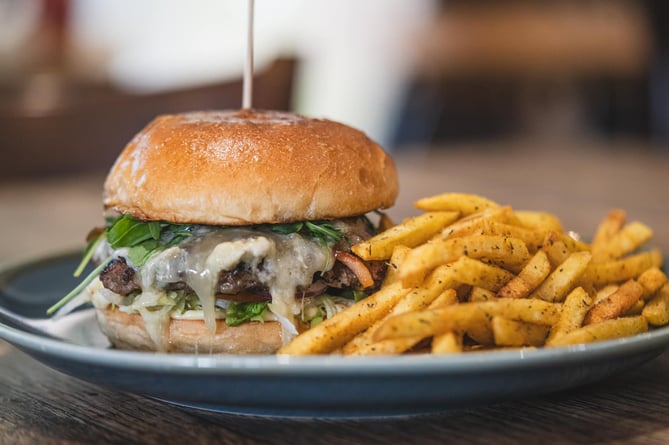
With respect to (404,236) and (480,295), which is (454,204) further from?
(480,295)

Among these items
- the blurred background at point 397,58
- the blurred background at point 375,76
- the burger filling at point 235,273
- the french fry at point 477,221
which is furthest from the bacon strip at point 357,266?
the blurred background at point 397,58

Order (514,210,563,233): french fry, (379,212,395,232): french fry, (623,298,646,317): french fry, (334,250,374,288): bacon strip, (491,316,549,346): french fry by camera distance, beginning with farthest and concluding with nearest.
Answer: (379,212,395,232): french fry, (514,210,563,233): french fry, (334,250,374,288): bacon strip, (623,298,646,317): french fry, (491,316,549,346): french fry

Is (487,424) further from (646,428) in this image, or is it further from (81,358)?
(81,358)

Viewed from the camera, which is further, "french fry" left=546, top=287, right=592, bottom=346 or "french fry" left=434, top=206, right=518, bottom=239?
"french fry" left=434, top=206, right=518, bottom=239

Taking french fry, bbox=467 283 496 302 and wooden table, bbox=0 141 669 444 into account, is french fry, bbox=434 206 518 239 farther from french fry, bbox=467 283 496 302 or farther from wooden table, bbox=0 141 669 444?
wooden table, bbox=0 141 669 444

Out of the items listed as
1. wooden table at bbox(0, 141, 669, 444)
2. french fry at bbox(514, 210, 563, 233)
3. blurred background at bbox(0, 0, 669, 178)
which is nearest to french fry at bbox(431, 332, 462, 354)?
wooden table at bbox(0, 141, 669, 444)

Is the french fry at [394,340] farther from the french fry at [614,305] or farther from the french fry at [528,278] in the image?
the french fry at [614,305]
